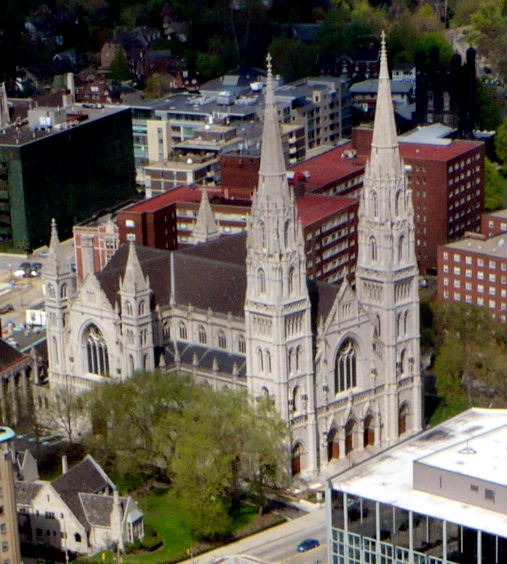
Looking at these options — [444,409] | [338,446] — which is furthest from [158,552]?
[444,409]

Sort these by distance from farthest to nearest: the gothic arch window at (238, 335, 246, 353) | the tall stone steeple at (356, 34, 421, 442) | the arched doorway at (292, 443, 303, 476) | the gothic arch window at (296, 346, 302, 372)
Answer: the gothic arch window at (238, 335, 246, 353)
the arched doorway at (292, 443, 303, 476)
the tall stone steeple at (356, 34, 421, 442)
the gothic arch window at (296, 346, 302, 372)

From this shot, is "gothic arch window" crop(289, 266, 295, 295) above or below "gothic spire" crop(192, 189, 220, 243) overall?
above

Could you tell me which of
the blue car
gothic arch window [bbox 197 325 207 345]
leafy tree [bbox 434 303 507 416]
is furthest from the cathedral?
the blue car

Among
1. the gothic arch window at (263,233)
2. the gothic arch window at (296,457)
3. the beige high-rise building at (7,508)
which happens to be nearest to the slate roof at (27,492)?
the beige high-rise building at (7,508)

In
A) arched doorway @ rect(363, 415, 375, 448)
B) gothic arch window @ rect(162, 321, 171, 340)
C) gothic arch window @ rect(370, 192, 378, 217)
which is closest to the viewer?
gothic arch window @ rect(370, 192, 378, 217)

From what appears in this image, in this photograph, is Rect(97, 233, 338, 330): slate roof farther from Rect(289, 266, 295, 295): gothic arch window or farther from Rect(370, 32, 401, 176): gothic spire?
Rect(370, 32, 401, 176): gothic spire

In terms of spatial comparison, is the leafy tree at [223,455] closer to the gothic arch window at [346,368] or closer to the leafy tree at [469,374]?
the gothic arch window at [346,368]
